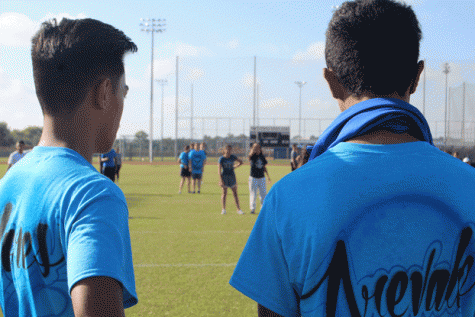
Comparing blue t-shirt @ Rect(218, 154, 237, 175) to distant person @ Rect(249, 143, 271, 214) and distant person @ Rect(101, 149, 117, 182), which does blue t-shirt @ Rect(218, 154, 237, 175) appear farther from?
distant person @ Rect(101, 149, 117, 182)

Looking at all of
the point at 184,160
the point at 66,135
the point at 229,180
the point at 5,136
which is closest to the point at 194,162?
the point at 184,160

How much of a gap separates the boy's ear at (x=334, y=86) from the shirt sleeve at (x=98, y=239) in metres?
0.79

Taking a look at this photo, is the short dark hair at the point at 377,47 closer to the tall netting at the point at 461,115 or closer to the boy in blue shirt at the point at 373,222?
the boy in blue shirt at the point at 373,222

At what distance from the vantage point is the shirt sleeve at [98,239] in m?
1.12

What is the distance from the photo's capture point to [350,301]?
1117 millimetres

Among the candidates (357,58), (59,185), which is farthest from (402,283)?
(59,185)

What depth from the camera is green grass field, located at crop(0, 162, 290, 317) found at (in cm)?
476

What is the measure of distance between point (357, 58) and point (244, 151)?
2015 inches

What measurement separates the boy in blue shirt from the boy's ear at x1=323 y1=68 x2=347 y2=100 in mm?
93

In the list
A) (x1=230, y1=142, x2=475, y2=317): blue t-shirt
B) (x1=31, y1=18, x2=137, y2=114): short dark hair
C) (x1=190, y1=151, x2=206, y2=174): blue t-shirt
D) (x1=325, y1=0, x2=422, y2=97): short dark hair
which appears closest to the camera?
(x1=230, y1=142, x2=475, y2=317): blue t-shirt

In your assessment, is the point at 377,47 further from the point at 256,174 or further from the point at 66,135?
the point at 256,174

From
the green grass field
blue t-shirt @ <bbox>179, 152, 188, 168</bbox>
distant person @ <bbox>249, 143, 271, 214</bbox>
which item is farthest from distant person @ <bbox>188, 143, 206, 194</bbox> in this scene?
distant person @ <bbox>249, 143, 271, 214</bbox>

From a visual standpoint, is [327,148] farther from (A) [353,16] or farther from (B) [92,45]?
(B) [92,45]

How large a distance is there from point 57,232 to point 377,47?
1.18 meters
